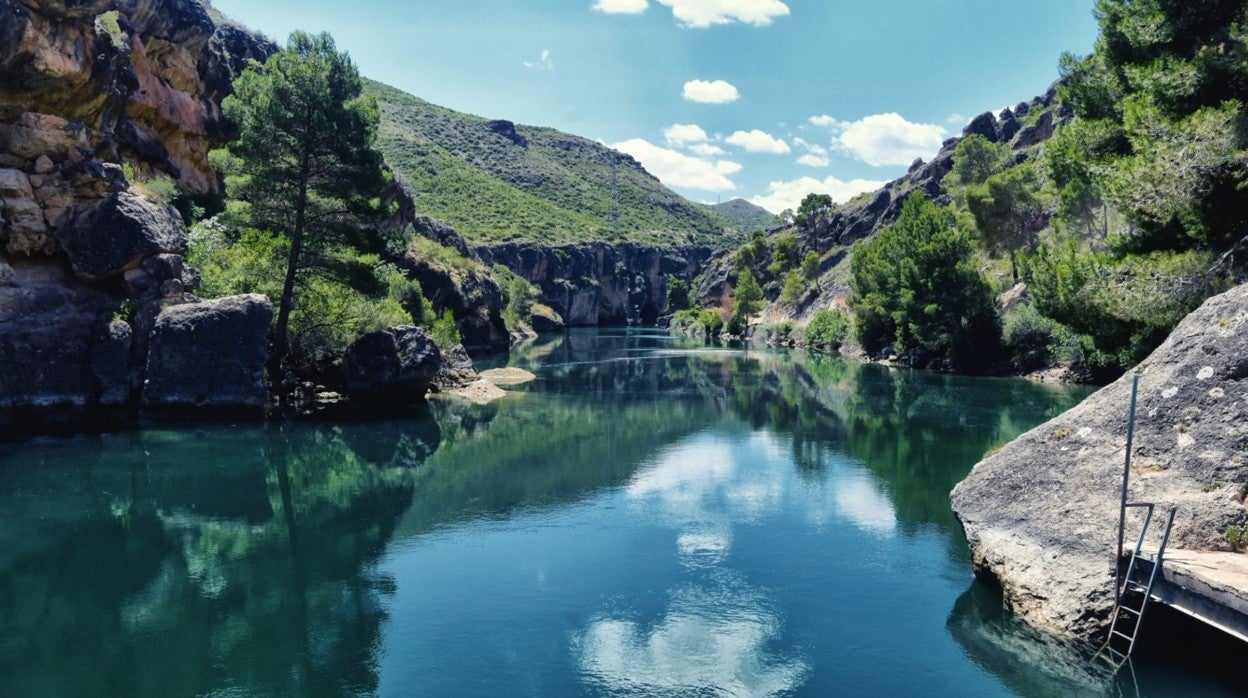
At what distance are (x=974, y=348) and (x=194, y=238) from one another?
53.6 metres

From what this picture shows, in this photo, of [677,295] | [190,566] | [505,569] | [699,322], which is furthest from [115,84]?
[677,295]

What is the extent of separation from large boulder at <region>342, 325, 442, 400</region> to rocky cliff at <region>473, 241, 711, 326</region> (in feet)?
269

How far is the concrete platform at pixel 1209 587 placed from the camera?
391 inches

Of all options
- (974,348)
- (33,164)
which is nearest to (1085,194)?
(974,348)

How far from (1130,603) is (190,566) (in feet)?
58.9

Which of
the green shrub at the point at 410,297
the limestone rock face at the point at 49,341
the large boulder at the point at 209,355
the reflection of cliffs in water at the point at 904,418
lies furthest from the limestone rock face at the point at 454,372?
the limestone rock face at the point at 49,341

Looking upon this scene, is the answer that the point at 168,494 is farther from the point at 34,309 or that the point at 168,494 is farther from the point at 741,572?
the point at 741,572

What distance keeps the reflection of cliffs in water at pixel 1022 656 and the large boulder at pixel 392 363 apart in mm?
31420

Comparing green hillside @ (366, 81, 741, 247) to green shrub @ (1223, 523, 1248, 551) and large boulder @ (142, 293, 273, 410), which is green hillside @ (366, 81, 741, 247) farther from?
green shrub @ (1223, 523, 1248, 551)

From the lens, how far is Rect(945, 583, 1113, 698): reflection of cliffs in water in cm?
1150

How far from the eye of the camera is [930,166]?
11400 centimetres

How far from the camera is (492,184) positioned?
498 feet

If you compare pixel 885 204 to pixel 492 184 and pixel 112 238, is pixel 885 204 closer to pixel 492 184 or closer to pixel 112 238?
pixel 492 184

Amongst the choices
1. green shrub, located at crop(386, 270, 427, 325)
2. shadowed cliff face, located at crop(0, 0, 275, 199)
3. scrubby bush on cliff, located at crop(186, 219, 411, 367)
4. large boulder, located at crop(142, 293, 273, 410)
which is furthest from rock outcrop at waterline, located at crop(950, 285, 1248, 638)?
green shrub, located at crop(386, 270, 427, 325)
